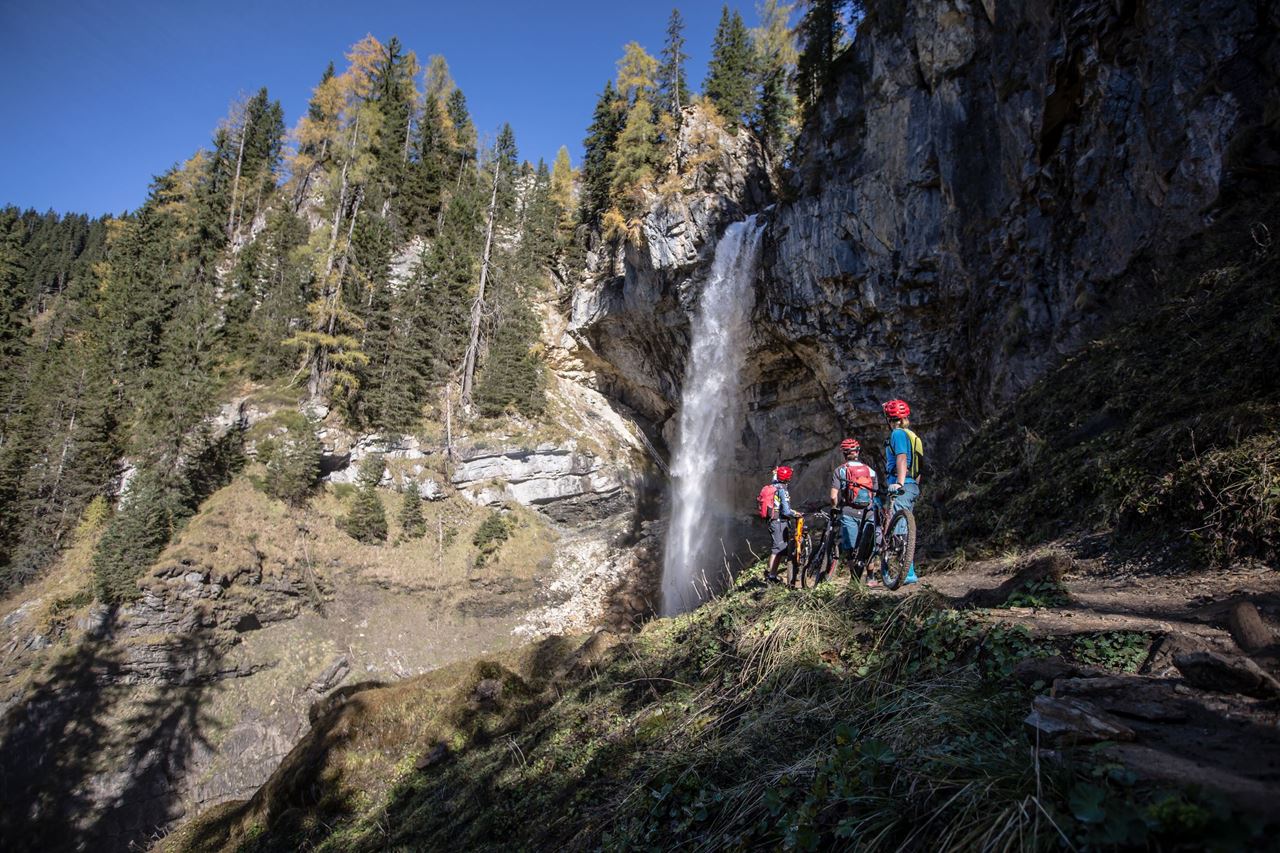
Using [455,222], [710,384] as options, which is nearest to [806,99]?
[710,384]

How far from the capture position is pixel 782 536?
24.2 feet

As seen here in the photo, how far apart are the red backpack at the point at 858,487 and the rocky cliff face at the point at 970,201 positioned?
21.5 ft

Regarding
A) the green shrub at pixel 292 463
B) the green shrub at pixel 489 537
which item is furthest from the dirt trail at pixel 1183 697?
the green shrub at pixel 292 463

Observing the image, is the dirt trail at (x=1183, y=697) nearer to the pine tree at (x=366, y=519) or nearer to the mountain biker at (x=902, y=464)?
the mountain biker at (x=902, y=464)

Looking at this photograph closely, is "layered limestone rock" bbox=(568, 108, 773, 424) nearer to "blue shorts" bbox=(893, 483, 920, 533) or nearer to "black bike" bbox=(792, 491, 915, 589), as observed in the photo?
"black bike" bbox=(792, 491, 915, 589)

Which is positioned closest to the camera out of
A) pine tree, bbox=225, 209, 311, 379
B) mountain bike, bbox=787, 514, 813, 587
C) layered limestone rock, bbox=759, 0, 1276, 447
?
mountain bike, bbox=787, 514, 813, 587

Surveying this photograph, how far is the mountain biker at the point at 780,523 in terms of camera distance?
24.1 ft

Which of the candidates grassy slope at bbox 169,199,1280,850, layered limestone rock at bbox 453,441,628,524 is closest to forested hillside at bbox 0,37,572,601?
layered limestone rock at bbox 453,441,628,524

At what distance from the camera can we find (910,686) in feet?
8.28

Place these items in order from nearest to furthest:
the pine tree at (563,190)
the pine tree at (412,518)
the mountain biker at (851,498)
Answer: the mountain biker at (851,498)
the pine tree at (412,518)
the pine tree at (563,190)

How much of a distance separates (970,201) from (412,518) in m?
22.6

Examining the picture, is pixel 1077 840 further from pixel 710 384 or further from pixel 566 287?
pixel 566 287

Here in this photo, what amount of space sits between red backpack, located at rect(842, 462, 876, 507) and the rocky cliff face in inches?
258

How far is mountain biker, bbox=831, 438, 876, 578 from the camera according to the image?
6.23 m
